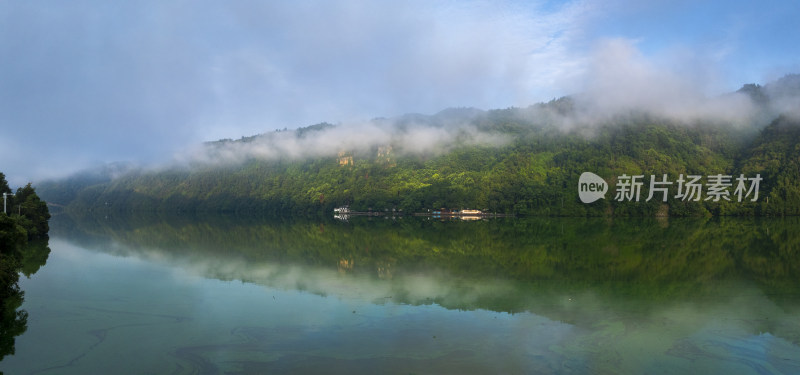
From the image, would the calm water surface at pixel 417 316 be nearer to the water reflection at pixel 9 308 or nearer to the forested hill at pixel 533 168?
the water reflection at pixel 9 308

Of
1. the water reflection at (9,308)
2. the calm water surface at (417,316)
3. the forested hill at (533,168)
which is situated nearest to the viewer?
the calm water surface at (417,316)

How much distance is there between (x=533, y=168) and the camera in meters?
129

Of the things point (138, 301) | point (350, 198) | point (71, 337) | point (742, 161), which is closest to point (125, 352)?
point (71, 337)

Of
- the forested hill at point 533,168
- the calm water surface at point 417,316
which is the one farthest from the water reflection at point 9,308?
the forested hill at point 533,168

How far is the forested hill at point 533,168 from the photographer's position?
10294 cm

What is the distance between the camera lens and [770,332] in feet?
40.3

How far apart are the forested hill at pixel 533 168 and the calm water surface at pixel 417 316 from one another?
7759 centimetres

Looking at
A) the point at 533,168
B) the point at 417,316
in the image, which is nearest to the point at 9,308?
the point at 417,316

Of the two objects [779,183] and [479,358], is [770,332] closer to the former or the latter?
[479,358]

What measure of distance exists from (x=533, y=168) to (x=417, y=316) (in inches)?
4771

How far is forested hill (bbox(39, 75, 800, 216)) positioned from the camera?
102938mm

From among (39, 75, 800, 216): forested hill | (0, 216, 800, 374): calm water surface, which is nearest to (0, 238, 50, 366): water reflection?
(0, 216, 800, 374): calm water surface

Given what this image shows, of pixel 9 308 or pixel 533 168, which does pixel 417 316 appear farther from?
pixel 533 168

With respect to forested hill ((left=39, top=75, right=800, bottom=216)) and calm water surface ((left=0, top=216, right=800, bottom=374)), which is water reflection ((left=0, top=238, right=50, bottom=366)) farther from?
forested hill ((left=39, top=75, right=800, bottom=216))
